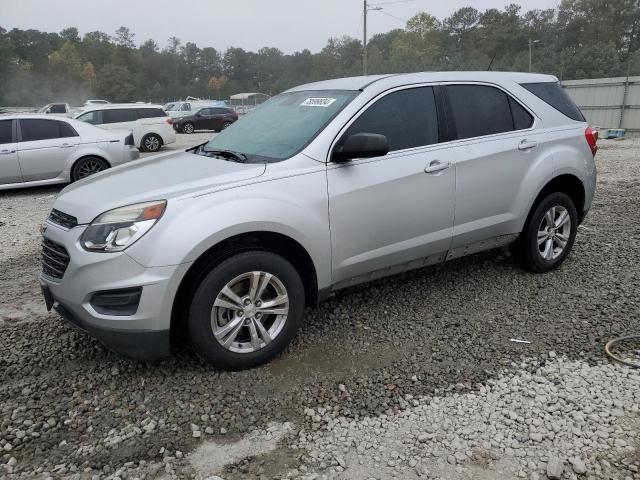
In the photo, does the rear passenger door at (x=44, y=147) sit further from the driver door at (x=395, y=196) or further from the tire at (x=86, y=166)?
the driver door at (x=395, y=196)

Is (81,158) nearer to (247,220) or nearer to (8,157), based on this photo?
(8,157)

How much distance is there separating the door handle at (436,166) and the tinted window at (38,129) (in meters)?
8.37

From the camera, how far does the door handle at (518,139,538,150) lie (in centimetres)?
433

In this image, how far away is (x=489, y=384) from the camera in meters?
3.13

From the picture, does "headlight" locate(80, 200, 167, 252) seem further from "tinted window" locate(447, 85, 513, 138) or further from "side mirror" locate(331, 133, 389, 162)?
"tinted window" locate(447, 85, 513, 138)

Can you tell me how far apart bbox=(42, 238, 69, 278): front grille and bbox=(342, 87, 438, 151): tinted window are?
1.95m

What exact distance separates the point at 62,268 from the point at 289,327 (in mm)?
1411

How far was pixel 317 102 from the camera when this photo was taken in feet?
12.8

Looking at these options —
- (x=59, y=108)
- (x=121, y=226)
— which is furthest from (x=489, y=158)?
(x=59, y=108)

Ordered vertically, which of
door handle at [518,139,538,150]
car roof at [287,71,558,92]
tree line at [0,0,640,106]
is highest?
tree line at [0,0,640,106]

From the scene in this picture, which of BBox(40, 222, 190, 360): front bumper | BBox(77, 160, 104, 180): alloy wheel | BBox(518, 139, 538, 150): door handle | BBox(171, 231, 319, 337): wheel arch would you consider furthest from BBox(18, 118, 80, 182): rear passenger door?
BBox(518, 139, 538, 150): door handle

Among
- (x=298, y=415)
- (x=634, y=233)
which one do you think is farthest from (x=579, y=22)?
(x=298, y=415)

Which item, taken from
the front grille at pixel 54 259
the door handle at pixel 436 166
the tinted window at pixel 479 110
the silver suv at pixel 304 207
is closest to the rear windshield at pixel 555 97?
the silver suv at pixel 304 207

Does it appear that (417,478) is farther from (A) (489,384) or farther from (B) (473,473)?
(A) (489,384)
